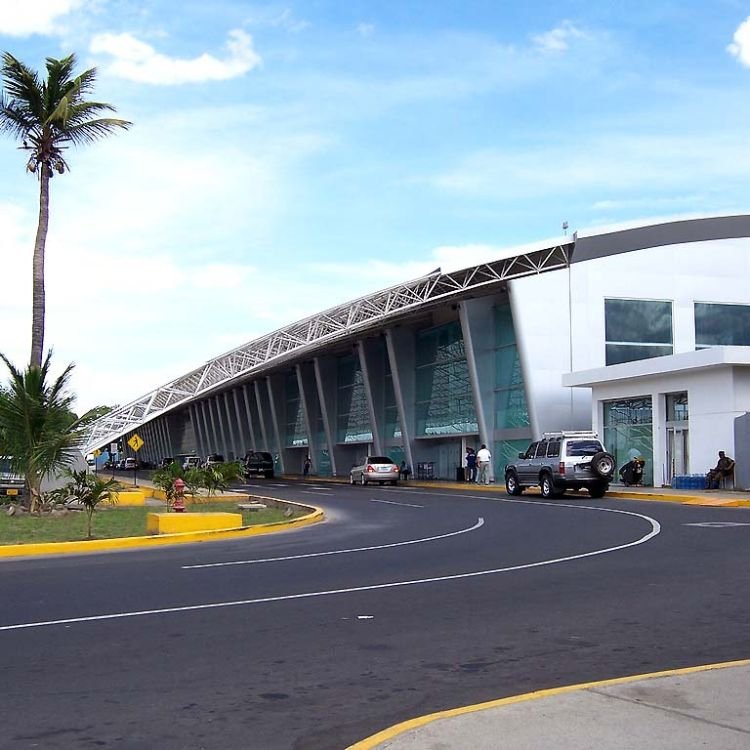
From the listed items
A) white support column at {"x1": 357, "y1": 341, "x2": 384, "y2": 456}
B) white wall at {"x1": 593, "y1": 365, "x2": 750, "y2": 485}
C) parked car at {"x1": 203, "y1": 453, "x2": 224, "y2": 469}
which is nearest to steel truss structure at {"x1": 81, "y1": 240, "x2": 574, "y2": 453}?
white support column at {"x1": 357, "y1": 341, "x2": 384, "y2": 456}

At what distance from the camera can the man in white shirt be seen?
43625mm

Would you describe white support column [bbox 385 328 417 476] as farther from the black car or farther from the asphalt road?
the asphalt road

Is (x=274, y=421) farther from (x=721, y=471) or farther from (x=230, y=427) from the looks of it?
(x=721, y=471)

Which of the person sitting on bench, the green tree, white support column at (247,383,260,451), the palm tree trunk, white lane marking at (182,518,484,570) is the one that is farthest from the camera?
white support column at (247,383,260,451)

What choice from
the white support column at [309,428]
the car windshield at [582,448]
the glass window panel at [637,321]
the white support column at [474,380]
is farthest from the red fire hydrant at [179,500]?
the white support column at [309,428]

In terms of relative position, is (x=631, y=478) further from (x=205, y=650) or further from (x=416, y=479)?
(x=205, y=650)

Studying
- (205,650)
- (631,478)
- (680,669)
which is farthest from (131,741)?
(631,478)

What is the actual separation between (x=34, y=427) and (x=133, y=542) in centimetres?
778

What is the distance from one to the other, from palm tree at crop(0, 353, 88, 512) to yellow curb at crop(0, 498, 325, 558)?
6.42 metres

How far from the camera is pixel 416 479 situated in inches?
2136

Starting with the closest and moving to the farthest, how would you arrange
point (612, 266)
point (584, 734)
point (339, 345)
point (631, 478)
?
point (584, 734) → point (631, 478) → point (612, 266) → point (339, 345)

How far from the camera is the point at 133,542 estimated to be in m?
18.6

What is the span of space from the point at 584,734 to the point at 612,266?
3986 cm

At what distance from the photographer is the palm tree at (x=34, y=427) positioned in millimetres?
24812
